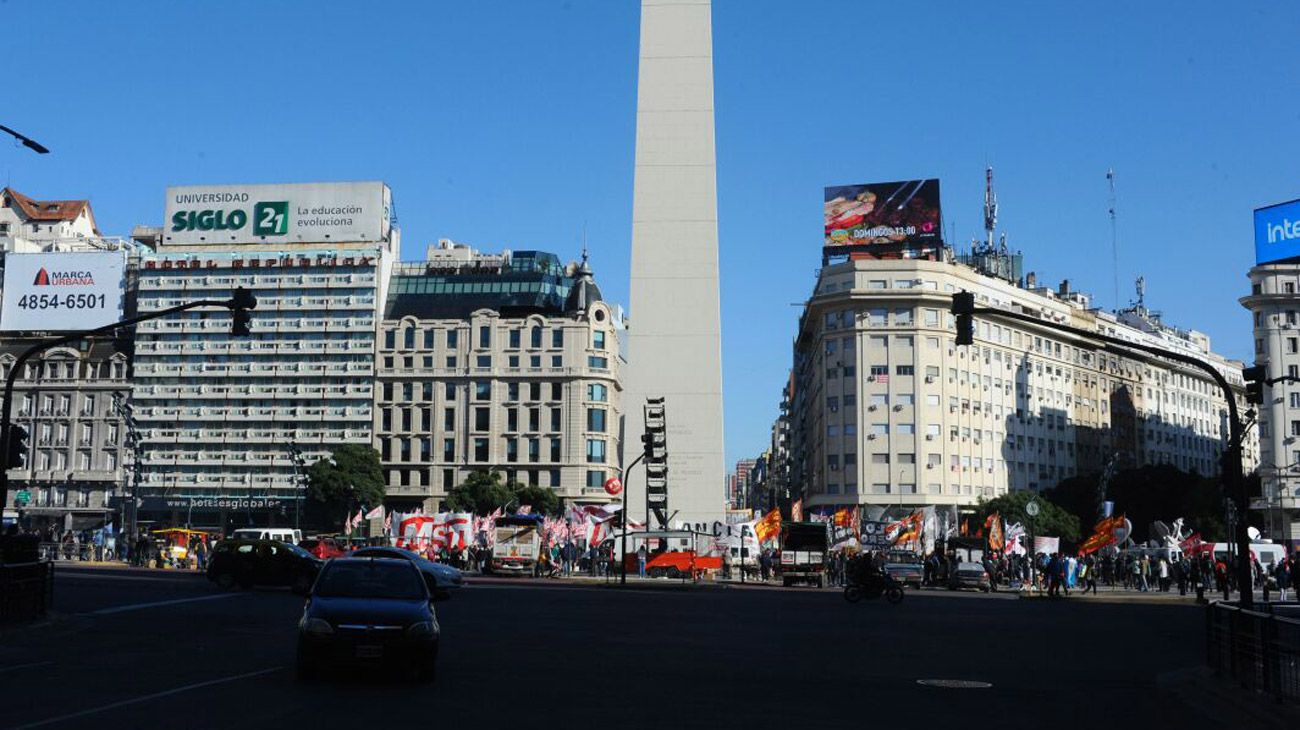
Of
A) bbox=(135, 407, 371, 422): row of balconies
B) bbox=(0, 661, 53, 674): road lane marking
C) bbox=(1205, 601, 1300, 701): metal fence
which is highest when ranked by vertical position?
bbox=(135, 407, 371, 422): row of balconies

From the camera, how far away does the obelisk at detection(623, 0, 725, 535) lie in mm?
58375

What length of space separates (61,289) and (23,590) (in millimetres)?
94858

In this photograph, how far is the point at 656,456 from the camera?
148 ft

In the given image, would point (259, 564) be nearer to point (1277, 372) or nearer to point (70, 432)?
point (70, 432)

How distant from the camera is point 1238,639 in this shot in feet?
45.3

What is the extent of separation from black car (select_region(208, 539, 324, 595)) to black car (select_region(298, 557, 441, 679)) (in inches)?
929

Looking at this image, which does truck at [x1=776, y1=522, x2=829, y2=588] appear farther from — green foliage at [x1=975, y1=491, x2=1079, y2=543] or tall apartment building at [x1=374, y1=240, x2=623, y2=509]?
tall apartment building at [x1=374, y1=240, x2=623, y2=509]

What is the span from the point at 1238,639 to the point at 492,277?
105 metres

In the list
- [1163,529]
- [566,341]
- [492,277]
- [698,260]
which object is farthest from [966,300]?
[492,277]

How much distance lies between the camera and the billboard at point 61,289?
10625 centimetres

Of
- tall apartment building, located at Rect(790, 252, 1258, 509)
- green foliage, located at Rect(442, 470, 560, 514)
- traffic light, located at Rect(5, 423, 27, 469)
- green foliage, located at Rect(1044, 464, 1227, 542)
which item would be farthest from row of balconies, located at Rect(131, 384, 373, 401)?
traffic light, located at Rect(5, 423, 27, 469)

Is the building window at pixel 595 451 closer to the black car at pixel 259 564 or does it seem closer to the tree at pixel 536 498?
the tree at pixel 536 498

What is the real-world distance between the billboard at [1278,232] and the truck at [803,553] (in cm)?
1987

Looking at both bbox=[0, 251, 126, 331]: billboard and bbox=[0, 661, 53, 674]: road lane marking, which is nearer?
bbox=[0, 661, 53, 674]: road lane marking
